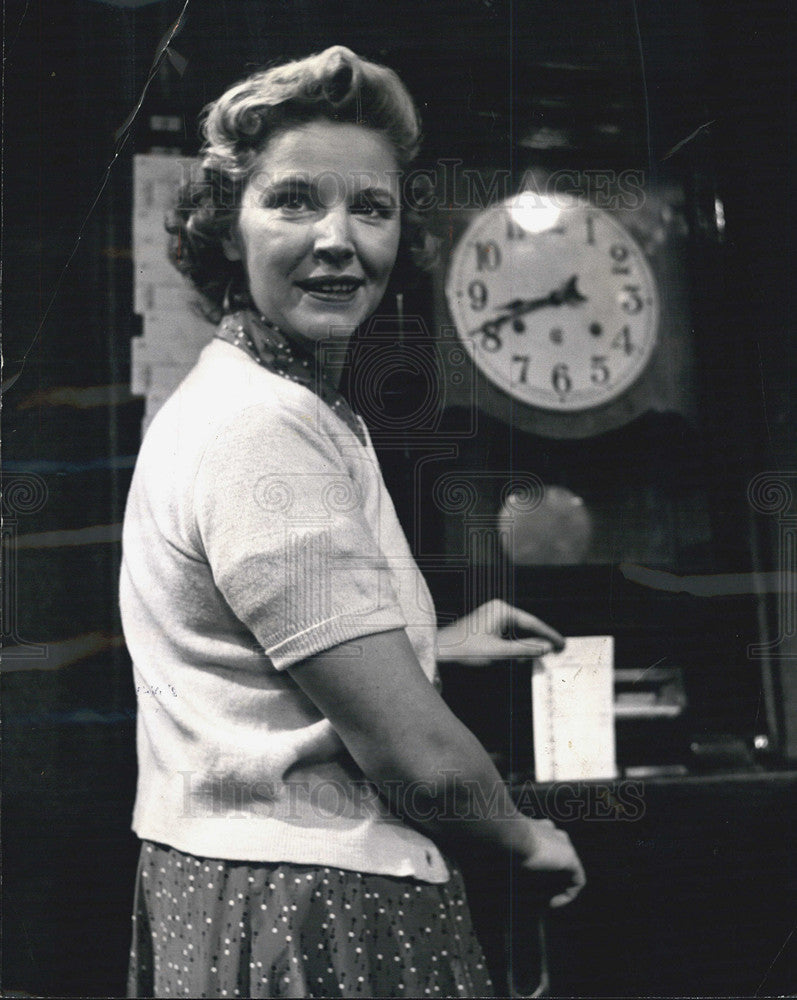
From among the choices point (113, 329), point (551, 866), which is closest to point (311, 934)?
point (551, 866)

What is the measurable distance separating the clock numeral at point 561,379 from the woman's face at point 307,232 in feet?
1.10

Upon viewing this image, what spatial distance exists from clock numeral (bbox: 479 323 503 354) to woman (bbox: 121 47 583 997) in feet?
0.58

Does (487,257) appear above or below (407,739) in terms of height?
above

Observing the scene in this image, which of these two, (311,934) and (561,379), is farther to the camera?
(561,379)

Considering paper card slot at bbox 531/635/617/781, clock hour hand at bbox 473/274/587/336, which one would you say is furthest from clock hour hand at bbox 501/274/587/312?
paper card slot at bbox 531/635/617/781

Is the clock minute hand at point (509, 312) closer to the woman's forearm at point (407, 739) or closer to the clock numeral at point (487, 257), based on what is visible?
the clock numeral at point (487, 257)

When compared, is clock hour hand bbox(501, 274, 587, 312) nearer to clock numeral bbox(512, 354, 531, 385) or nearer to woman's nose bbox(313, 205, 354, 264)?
clock numeral bbox(512, 354, 531, 385)

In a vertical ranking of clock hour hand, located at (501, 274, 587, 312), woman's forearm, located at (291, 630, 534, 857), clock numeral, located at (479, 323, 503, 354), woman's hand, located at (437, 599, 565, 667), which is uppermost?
clock hour hand, located at (501, 274, 587, 312)

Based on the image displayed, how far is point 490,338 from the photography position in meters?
1.50

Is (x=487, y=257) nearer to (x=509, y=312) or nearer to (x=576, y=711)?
(x=509, y=312)

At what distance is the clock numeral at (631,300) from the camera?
4.95 ft

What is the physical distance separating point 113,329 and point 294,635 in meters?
0.58

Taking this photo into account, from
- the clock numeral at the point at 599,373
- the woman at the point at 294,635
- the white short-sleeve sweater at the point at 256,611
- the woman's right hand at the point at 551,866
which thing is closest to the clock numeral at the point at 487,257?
A: the woman at the point at 294,635

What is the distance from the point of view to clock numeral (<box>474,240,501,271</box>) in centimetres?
150
